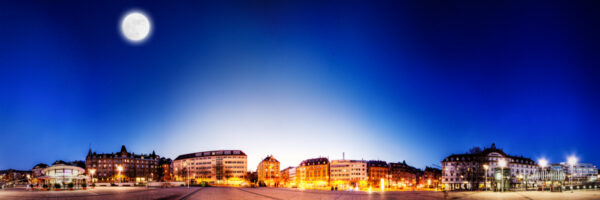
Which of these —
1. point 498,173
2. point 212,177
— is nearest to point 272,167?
point 212,177

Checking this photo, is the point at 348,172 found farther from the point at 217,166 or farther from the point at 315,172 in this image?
the point at 217,166

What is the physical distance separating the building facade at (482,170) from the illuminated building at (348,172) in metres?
36.3

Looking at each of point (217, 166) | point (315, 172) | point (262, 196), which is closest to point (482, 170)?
point (262, 196)

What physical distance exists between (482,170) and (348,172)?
94.1 meters

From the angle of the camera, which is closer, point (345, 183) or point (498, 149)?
point (498, 149)

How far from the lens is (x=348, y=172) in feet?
563

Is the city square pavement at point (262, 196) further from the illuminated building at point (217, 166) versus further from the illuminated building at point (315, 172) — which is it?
the illuminated building at point (217, 166)

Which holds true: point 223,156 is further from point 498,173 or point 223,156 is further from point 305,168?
point 498,173

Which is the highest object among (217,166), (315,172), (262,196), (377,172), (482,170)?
(262,196)

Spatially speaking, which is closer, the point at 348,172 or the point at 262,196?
the point at 262,196

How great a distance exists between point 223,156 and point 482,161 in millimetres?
127385

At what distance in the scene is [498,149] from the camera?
15000 cm

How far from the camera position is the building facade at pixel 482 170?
78625 millimetres

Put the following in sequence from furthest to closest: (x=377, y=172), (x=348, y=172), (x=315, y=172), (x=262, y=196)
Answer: (x=377, y=172)
(x=315, y=172)
(x=348, y=172)
(x=262, y=196)
